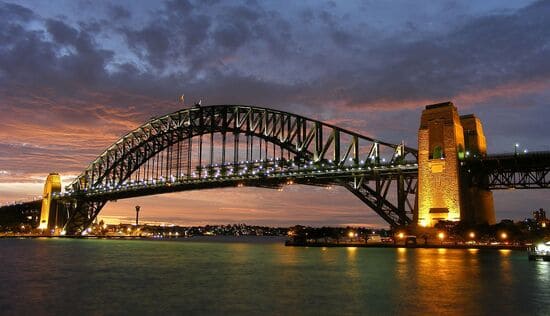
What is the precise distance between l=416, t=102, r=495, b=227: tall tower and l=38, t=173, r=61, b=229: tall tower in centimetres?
9144

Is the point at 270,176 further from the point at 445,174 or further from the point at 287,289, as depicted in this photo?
the point at 287,289

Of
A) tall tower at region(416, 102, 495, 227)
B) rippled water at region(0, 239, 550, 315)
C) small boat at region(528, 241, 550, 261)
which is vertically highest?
tall tower at region(416, 102, 495, 227)

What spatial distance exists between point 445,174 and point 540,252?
55.3 feet

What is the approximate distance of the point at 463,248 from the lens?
6372 cm

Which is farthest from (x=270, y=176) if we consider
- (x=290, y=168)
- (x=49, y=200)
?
(x=49, y=200)

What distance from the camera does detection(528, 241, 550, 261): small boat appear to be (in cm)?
4959

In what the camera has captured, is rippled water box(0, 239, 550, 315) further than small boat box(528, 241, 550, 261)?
No

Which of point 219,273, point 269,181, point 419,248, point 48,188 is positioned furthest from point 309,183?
point 48,188

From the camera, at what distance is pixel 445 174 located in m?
65.1

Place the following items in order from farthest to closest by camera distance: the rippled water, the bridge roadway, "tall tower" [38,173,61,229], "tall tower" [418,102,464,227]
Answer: "tall tower" [38,173,61,229] < the bridge roadway < "tall tower" [418,102,464,227] < the rippled water

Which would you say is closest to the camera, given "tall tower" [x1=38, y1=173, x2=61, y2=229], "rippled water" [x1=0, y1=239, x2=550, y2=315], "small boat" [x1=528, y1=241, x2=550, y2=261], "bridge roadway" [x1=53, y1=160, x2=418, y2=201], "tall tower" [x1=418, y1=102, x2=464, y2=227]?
"rippled water" [x1=0, y1=239, x2=550, y2=315]

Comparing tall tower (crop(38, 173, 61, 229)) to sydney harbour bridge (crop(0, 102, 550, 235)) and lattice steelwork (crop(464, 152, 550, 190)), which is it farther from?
lattice steelwork (crop(464, 152, 550, 190))

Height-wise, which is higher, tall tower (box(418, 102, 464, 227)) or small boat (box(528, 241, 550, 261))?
tall tower (box(418, 102, 464, 227))

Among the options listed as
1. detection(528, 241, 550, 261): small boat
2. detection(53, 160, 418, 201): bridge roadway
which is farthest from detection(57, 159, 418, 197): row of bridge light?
detection(528, 241, 550, 261): small boat
